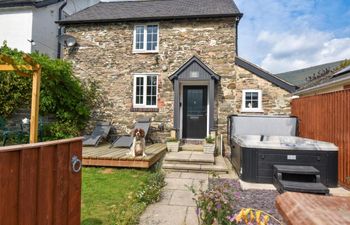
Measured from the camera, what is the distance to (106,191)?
5203mm

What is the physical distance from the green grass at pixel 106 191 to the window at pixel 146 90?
4.53 meters

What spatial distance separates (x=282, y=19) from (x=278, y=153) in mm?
8345

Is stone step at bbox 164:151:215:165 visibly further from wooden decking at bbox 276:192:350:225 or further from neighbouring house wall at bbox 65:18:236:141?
wooden decking at bbox 276:192:350:225

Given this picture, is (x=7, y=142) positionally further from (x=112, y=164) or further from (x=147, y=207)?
(x=147, y=207)

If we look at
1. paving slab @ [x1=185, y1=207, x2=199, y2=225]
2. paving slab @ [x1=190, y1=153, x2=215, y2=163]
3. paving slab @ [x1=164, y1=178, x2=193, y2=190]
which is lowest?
paving slab @ [x1=164, y1=178, x2=193, y2=190]

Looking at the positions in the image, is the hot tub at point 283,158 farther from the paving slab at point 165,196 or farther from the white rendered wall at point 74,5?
the white rendered wall at point 74,5

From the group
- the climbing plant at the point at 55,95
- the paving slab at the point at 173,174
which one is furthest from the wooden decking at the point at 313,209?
the climbing plant at the point at 55,95

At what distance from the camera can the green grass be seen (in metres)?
3.93

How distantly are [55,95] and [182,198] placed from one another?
768cm

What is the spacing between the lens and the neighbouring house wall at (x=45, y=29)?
42.1 feet

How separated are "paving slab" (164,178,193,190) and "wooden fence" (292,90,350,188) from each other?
3.42 meters

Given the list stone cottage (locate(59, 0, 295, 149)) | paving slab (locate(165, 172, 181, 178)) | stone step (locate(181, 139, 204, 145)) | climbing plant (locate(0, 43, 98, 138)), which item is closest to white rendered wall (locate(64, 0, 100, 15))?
stone cottage (locate(59, 0, 295, 149))

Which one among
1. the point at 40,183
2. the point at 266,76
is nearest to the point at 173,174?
the point at 40,183

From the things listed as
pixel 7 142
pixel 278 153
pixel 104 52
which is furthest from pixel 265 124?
pixel 7 142
